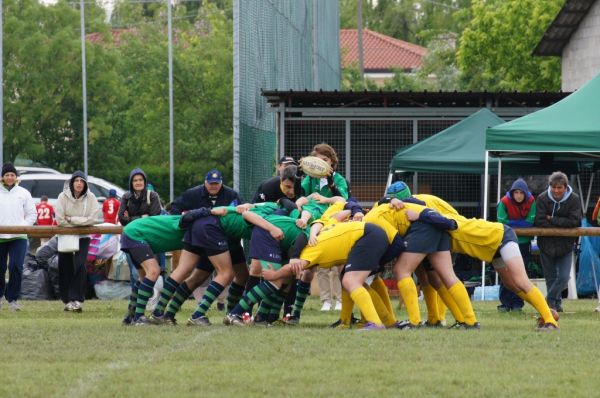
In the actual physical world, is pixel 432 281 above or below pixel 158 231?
below

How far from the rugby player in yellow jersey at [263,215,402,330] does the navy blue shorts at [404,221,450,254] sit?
222mm

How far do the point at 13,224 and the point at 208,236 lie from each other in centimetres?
521

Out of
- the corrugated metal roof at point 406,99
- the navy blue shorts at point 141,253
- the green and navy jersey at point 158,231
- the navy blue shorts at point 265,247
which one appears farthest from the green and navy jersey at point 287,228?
Result: the corrugated metal roof at point 406,99

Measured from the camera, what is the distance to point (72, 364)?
1048 cm

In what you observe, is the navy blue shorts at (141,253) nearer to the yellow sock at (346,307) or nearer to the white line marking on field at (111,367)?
the white line marking on field at (111,367)

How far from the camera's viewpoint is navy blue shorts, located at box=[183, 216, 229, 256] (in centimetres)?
1413

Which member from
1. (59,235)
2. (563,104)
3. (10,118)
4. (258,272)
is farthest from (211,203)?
(10,118)

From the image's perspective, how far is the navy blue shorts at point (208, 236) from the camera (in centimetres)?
1413

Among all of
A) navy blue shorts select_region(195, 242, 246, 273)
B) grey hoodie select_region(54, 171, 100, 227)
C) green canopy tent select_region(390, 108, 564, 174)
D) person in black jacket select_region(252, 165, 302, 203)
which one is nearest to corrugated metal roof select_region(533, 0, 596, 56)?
green canopy tent select_region(390, 108, 564, 174)

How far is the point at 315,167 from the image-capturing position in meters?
14.9

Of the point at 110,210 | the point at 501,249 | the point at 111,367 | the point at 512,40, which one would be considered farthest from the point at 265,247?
the point at 512,40

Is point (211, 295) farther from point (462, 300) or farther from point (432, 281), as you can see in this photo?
point (462, 300)

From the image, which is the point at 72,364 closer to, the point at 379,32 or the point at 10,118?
the point at 10,118

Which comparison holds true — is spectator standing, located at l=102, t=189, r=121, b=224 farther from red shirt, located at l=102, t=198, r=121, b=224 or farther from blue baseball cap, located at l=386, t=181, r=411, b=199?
blue baseball cap, located at l=386, t=181, r=411, b=199
